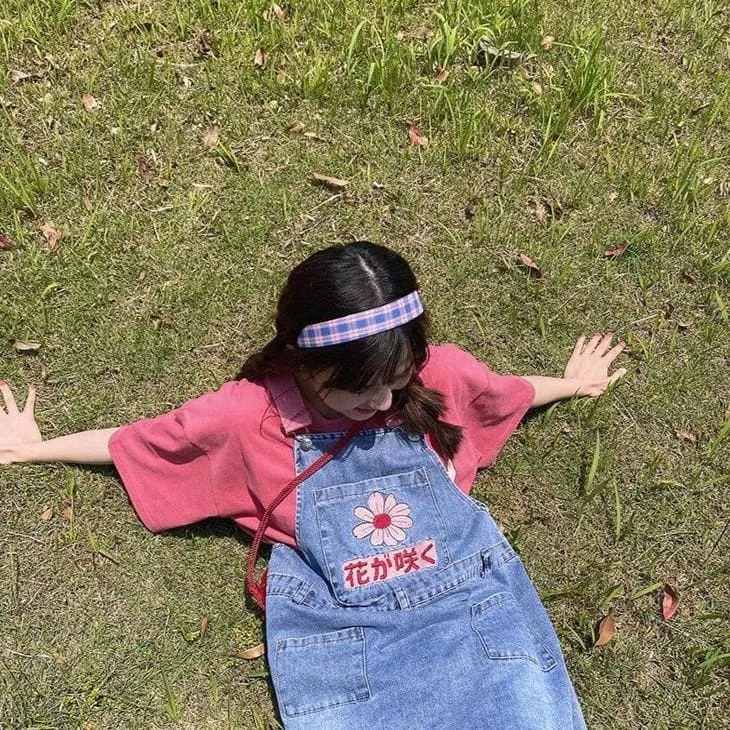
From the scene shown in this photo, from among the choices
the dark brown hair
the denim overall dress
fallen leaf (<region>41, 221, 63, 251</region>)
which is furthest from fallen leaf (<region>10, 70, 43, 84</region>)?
the denim overall dress

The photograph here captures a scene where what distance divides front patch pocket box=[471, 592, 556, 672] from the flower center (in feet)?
1.51

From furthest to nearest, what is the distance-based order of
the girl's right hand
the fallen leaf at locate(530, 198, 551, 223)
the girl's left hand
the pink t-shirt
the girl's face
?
the fallen leaf at locate(530, 198, 551, 223) < the girl's left hand < the girl's right hand < the pink t-shirt < the girl's face

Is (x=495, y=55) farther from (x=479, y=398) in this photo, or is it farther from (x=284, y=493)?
(x=284, y=493)

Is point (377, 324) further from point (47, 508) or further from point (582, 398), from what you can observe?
point (47, 508)

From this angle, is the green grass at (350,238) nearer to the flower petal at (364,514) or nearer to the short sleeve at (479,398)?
the short sleeve at (479,398)

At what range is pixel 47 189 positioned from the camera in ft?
11.3

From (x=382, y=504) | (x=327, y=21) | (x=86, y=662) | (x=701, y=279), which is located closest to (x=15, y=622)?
(x=86, y=662)

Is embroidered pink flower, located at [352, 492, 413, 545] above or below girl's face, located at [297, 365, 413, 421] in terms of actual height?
below

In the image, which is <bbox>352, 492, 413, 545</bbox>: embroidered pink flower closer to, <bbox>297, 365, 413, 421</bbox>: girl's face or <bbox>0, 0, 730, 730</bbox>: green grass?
<bbox>297, 365, 413, 421</bbox>: girl's face

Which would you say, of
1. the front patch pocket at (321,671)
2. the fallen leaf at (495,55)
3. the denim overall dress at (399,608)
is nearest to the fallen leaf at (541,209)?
the fallen leaf at (495,55)

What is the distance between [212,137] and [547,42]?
191 cm

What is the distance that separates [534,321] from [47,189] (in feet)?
8.01

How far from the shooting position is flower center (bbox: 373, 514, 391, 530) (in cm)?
287

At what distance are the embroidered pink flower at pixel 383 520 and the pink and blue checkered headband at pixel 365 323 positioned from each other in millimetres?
866
